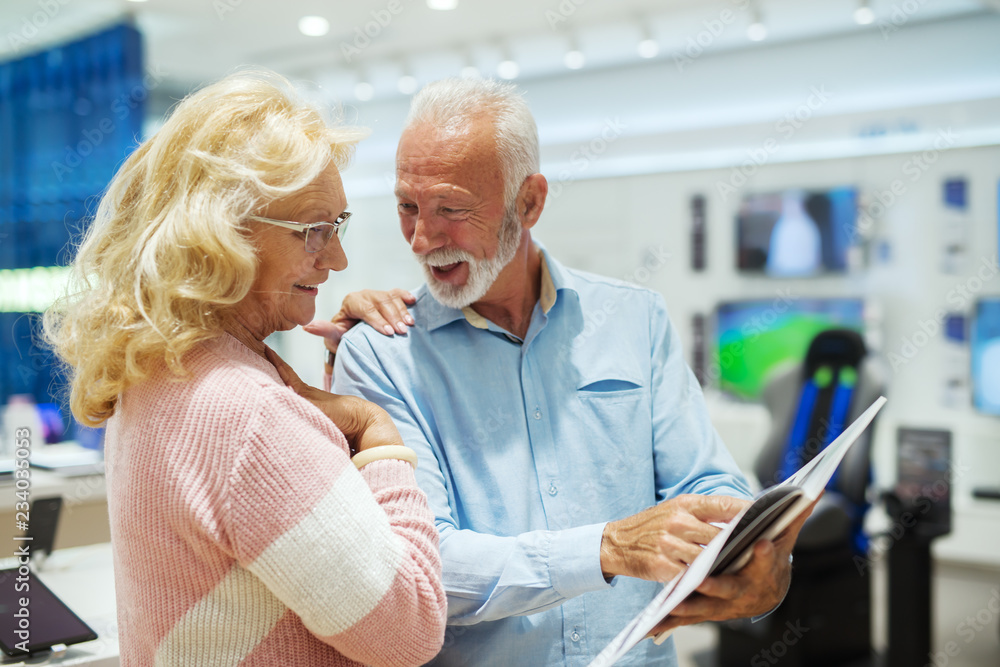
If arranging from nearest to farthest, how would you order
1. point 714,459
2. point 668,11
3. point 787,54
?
point 714,459 → point 668,11 → point 787,54

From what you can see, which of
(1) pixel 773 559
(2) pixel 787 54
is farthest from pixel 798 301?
(1) pixel 773 559

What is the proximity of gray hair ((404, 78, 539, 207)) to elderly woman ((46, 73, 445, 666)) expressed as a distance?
0.49 m

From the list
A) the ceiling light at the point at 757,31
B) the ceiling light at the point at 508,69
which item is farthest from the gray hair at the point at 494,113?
the ceiling light at the point at 508,69

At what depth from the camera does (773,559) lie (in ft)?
3.36

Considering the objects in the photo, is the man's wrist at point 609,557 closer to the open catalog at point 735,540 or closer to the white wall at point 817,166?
the open catalog at point 735,540

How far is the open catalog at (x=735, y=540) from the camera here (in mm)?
875

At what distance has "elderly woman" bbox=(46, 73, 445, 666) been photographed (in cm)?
83

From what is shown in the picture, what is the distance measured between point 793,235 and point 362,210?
3340mm

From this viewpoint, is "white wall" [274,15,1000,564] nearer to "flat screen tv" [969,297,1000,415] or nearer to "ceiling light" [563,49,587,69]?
"flat screen tv" [969,297,1000,415]

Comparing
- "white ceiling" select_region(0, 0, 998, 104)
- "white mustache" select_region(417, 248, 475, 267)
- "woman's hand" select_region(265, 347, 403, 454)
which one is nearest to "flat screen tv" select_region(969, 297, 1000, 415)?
"white ceiling" select_region(0, 0, 998, 104)

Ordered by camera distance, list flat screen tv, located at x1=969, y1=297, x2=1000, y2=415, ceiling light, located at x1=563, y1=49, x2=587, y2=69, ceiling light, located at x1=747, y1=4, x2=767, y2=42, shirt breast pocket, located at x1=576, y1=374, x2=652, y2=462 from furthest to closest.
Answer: ceiling light, located at x1=563, y1=49, x2=587, y2=69 → ceiling light, located at x1=747, y1=4, x2=767, y2=42 → flat screen tv, located at x1=969, y1=297, x2=1000, y2=415 → shirt breast pocket, located at x1=576, y1=374, x2=652, y2=462

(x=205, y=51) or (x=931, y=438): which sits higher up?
(x=205, y=51)

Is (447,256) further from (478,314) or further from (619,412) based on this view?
(619,412)

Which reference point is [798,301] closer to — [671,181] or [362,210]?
[671,181]
